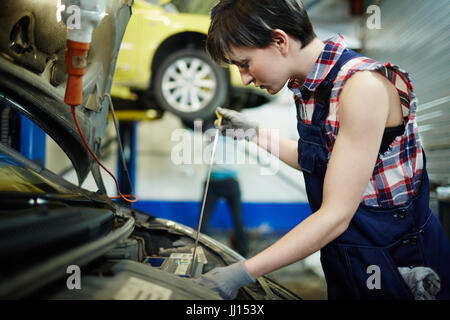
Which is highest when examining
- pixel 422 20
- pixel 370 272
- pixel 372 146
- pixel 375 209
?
pixel 422 20

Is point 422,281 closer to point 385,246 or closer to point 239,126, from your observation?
point 385,246

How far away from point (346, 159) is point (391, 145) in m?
0.18

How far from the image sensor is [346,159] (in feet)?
2.30

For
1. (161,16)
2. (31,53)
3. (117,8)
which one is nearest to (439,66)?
(117,8)

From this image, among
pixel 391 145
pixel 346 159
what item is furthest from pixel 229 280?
pixel 391 145

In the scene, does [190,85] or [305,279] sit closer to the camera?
[190,85]

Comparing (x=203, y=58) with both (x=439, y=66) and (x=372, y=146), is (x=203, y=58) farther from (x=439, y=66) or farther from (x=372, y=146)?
(x=372, y=146)

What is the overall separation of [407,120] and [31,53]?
1.10 meters

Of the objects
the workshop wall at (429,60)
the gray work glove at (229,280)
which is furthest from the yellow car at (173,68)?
the gray work glove at (229,280)

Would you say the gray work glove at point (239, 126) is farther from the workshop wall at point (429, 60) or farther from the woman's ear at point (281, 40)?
the workshop wall at point (429, 60)

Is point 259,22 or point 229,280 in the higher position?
point 259,22

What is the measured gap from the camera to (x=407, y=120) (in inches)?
30.5

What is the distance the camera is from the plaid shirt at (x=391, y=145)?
0.76 m
